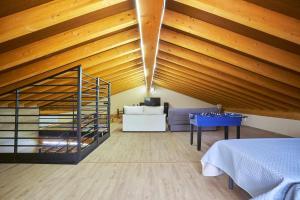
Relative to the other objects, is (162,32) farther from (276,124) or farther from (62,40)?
(276,124)

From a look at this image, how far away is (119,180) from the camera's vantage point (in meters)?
3.14

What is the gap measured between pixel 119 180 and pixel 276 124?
245 inches

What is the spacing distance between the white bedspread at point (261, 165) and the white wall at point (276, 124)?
430 centimetres

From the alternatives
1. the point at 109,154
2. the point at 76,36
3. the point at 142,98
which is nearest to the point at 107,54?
the point at 76,36

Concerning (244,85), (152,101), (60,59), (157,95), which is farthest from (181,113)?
(157,95)

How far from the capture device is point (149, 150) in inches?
199

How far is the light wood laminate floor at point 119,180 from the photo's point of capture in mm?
2646

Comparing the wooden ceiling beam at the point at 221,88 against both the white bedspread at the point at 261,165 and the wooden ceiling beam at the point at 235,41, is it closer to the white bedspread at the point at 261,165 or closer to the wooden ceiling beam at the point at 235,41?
the wooden ceiling beam at the point at 235,41

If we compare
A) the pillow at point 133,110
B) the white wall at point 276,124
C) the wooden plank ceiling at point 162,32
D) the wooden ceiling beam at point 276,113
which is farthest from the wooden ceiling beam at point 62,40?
the white wall at point 276,124

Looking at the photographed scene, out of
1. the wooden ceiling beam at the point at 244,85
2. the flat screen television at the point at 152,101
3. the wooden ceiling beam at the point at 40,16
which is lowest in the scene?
the flat screen television at the point at 152,101

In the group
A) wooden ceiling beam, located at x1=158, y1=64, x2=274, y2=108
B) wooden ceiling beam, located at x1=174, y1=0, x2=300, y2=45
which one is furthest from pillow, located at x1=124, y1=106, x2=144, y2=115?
wooden ceiling beam, located at x1=174, y1=0, x2=300, y2=45

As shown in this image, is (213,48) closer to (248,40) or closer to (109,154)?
(248,40)

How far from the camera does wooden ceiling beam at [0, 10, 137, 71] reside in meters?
3.49

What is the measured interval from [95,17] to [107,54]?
6.54 ft
